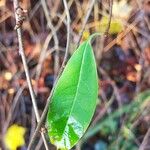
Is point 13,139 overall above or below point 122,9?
below

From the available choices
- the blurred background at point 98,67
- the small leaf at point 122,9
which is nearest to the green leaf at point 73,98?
the blurred background at point 98,67

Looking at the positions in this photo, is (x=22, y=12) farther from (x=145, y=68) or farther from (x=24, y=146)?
(x=145, y=68)

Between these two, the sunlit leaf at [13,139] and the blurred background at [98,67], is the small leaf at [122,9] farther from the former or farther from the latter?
the sunlit leaf at [13,139]

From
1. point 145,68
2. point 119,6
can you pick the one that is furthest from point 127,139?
point 119,6

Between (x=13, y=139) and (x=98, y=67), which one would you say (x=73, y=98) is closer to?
(x=13, y=139)

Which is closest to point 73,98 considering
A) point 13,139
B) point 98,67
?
point 13,139

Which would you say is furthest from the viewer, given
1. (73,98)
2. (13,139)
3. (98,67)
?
(98,67)
